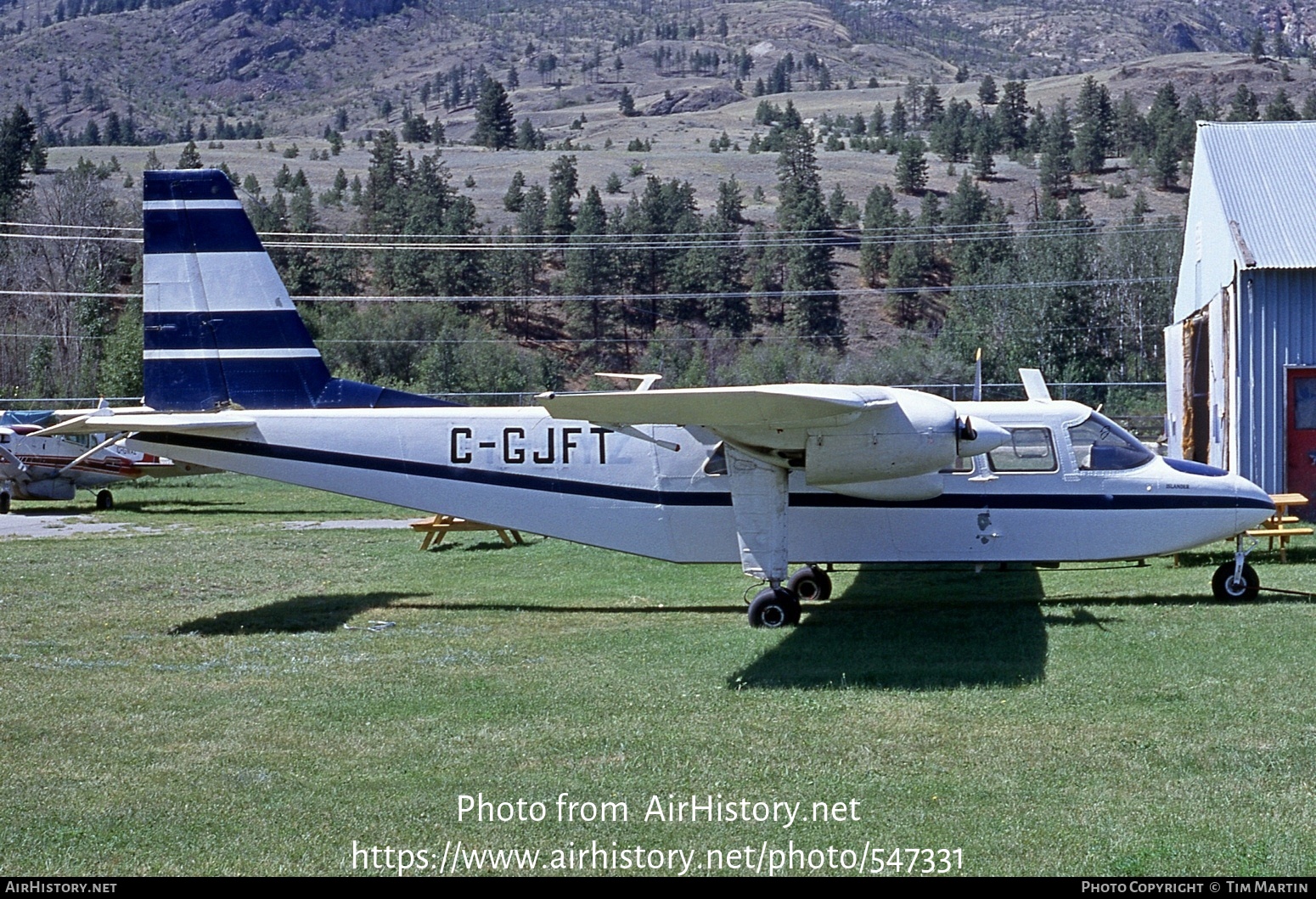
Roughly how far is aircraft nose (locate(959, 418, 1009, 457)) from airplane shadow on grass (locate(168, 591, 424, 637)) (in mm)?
6823

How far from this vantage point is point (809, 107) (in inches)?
6663

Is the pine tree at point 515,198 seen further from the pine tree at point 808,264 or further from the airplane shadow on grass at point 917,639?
the airplane shadow on grass at point 917,639

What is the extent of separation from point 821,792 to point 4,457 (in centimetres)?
2893

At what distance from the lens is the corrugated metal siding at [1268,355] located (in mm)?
19047

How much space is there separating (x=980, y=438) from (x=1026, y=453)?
1.57m

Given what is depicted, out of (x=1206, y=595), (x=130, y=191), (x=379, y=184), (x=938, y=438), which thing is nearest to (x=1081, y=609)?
(x=1206, y=595)

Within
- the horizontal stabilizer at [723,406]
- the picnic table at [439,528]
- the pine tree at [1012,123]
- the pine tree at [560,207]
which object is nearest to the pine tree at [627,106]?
the pine tree at [1012,123]

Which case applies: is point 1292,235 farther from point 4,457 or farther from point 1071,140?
point 1071,140

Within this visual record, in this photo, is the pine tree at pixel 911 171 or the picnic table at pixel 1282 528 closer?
the picnic table at pixel 1282 528

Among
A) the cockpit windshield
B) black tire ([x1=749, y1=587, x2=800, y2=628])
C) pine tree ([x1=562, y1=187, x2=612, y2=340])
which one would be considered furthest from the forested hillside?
black tire ([x1=749, y1=587, x2=800, y2=628])

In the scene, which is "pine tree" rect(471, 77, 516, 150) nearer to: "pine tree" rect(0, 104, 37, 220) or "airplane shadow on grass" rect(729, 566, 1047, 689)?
"pine tree" rect(0, 104, 37, 220)

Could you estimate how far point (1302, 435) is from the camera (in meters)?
19.1

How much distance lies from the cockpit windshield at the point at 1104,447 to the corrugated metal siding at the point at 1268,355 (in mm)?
6289

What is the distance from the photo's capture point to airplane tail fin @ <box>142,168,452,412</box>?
14.6 m
